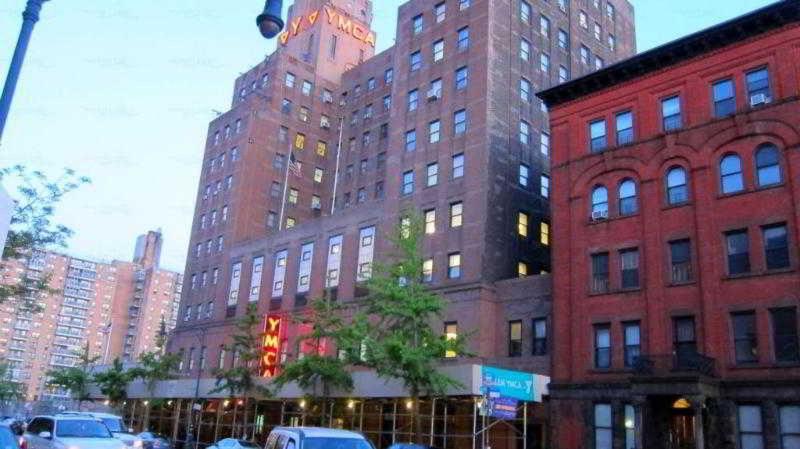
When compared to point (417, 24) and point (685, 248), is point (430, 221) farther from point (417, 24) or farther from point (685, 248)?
point (685, 248)

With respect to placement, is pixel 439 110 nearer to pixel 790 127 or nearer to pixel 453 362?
pixel 453 362

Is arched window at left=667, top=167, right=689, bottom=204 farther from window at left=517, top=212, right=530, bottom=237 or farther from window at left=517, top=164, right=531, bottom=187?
window at left=517, top=164, right=531, bottom=187

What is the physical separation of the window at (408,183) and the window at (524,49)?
38.4 feet

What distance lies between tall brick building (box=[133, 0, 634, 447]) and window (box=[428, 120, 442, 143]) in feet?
0.31

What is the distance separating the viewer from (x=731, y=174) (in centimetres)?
Result: 3359

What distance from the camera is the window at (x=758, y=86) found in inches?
1318

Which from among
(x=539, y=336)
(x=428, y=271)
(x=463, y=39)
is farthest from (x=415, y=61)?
(x=539, y=336)

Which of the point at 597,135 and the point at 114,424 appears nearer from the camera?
the point at 114,424

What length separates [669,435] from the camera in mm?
32719

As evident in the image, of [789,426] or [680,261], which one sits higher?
[680,261]

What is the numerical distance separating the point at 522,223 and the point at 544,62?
45.9 ft

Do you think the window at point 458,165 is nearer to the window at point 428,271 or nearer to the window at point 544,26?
the window at point 428,271

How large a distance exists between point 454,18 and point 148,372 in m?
38.7

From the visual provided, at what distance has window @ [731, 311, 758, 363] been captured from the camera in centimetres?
3084
